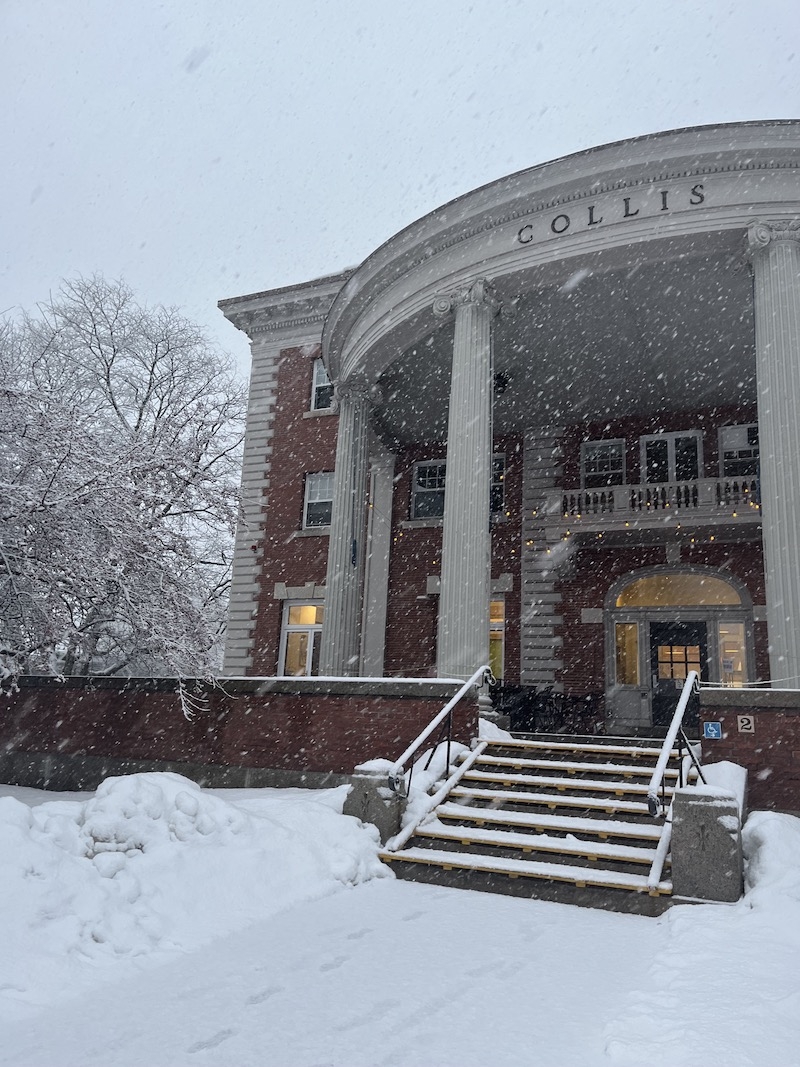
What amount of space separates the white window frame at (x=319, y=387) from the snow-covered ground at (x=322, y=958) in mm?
16362

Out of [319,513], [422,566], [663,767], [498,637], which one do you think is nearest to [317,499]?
[319,513]

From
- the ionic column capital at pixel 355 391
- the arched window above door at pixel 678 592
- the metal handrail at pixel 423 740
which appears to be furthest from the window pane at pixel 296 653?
the metal handrail at pixel 423 740

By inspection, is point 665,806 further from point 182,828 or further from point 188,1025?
point 188,1025

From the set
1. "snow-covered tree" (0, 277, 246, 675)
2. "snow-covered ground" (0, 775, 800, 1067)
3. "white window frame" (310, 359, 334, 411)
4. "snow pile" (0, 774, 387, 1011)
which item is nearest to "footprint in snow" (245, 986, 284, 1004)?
"snow-covered ground" (0, 775, 800, 1067)

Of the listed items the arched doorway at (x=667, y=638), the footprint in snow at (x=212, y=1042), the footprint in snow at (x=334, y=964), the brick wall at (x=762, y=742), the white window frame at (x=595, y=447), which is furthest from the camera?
the white window frame at (x=595, y=447)

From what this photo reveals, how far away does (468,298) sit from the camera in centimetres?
1420

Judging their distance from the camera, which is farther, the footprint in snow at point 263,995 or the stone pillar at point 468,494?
the stone pillar at point 468,494

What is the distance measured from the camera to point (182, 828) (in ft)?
22.1

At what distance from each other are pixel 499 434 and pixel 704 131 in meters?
9.48

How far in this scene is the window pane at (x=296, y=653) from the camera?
21.4m

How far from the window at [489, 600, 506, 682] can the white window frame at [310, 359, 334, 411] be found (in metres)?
7.72

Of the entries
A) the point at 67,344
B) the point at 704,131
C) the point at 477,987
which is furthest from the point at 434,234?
the point at 67,344

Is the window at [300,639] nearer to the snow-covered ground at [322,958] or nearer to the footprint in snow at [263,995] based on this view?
the snow-covered ground at [322,958]

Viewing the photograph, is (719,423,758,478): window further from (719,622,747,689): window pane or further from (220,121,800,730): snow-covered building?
(719,622,747,689): window pane
